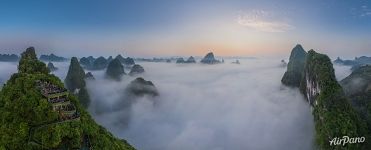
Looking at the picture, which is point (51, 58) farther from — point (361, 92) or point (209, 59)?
point (361, 92)

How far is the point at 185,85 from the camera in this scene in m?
149

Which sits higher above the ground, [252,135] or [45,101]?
[45,101]

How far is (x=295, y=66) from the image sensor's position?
89.4 meters

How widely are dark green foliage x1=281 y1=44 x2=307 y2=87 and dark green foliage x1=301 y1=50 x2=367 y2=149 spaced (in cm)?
3227

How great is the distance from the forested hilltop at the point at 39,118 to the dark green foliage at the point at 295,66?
60747 millimetres

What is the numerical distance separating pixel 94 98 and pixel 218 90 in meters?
48.7

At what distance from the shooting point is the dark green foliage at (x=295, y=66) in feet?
291

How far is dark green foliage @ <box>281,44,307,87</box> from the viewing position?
88812 millimetres

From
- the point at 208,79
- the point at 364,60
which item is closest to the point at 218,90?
the point at 208,79

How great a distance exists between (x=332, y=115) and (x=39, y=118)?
102ft

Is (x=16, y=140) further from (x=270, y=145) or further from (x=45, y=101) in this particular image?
(x=270, y=145)

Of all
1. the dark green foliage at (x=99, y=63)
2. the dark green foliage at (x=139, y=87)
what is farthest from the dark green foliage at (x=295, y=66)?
the dark green foliage at (x=99, y=63)

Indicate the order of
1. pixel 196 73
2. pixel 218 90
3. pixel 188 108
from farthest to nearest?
1. pixel 196 73
2. pixel 218 90
3. pixel 188 108

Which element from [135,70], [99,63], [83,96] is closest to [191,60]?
[99,63]
